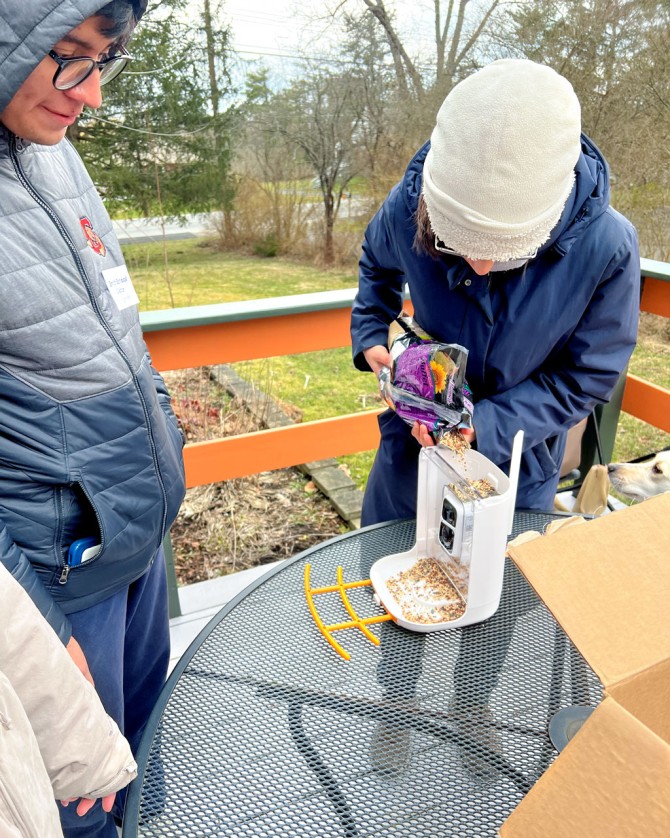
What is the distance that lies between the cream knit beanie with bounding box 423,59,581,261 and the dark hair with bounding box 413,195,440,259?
13 cm

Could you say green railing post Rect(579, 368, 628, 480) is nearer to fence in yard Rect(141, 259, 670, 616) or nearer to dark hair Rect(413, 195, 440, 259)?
fence in yard Rect(141, 259, 670, 616)

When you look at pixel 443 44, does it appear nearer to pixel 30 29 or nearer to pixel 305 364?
pixel 305 364

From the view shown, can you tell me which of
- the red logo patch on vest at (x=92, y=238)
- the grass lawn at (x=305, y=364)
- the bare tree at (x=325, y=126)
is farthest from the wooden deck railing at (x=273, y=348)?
the bare tree at (x=325, y=126)

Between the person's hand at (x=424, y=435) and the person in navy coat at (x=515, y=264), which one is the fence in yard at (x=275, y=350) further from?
the person's hand at (x=424, y=435)

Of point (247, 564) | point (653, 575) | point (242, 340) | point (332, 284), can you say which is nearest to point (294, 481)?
point (247, 564)

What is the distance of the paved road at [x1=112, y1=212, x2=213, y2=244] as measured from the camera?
5200 millimetres

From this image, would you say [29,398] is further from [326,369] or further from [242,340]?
[326,369]

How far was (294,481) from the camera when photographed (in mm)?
3793

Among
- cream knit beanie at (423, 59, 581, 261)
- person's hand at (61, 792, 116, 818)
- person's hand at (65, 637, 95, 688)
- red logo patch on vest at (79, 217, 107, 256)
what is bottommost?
person's hand at (61, 792, 116, 818)

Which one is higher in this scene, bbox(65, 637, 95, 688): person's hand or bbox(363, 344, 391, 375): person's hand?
bbox(363, 344, 391, 375): person's hand

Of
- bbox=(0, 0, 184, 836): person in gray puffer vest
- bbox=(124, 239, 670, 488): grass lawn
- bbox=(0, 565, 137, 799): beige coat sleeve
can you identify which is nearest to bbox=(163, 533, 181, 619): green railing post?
bbox=(0, 0, 184, 836): person in gray puffer vest

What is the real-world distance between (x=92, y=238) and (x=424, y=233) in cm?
60

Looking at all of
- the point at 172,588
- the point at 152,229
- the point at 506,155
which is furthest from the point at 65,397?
the point at 152,229

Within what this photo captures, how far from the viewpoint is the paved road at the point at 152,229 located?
5.20m
